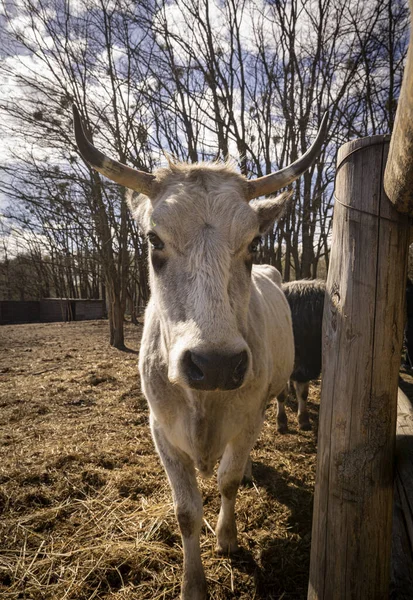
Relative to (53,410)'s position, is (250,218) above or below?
above

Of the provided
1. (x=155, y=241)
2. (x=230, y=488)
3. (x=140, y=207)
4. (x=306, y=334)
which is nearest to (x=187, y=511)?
(x=230, y=488)

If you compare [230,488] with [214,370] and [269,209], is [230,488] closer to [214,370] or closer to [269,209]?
[214,370]

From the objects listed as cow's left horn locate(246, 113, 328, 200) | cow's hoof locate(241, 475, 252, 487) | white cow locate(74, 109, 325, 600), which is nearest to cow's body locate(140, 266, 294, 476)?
white cow locate(74, 109, 325, 600)

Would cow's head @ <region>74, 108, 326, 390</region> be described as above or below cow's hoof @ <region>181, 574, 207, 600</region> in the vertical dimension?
above

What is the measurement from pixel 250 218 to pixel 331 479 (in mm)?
1468

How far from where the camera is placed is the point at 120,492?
3318 millimetres

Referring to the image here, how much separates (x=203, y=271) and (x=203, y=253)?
0.12 metres

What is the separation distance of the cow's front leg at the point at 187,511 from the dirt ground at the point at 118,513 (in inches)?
7.5

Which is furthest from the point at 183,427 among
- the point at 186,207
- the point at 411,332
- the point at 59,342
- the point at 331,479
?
the point at 59,342

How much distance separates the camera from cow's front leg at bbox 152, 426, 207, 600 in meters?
2.22

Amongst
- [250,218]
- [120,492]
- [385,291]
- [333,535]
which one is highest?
[250,218]

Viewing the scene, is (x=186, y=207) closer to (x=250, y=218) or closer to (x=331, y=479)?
(x=250, y=218)

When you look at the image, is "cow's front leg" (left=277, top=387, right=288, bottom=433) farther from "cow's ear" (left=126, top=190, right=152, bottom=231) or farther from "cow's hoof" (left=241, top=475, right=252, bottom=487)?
"cow's ear" (left=126, top=190, right=152, bottom=231)

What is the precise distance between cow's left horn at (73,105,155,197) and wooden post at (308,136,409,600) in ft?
4.47
